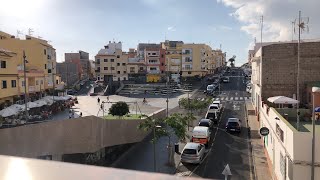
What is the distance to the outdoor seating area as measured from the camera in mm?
20719

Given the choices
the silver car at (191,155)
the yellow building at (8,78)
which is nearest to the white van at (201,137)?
the silver car at (191,155)

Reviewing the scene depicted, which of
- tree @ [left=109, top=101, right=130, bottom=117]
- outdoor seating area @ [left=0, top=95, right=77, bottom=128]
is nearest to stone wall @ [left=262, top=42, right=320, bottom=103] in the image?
tree @ [left=109, top=101, right=130, bottom=117]

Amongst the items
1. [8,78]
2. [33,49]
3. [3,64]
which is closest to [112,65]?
[33,49]

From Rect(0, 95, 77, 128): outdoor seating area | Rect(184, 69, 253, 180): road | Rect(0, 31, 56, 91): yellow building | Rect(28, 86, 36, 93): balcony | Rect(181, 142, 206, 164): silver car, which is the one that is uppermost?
Rect(0, 31, 56, 91): yellow building

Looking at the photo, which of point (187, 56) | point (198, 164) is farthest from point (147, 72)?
point (198, 164)

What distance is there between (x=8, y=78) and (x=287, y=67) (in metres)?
Result: 23.0

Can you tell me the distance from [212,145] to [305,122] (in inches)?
303

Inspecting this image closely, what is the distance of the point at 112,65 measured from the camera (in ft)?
256

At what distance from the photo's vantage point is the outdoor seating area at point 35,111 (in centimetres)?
2072

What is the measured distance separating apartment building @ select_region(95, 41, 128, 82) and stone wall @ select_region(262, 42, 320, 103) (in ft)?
177

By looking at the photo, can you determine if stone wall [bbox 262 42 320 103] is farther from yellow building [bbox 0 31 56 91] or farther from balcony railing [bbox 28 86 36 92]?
yellow building [bbox 0 31 56 91]

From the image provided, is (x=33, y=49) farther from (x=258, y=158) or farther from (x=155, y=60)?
(x=155, y=60)

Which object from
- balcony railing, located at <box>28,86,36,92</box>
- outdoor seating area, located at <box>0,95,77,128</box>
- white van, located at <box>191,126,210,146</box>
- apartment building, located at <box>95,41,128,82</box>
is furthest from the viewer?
apartment building, located at <box>95,41,128,82</box>

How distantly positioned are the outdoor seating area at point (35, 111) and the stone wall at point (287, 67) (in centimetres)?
1648
